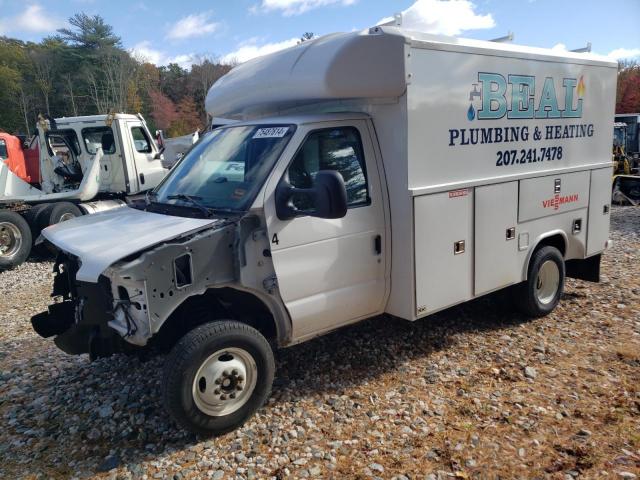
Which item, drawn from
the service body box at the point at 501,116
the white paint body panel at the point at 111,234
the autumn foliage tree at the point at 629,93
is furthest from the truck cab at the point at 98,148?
the autumn foliage tree at the point at 629,93

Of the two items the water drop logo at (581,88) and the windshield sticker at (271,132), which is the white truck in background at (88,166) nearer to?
the windshield sticker at (271,132)

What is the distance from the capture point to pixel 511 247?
208 inches

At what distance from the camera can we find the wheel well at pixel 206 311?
12.9ft

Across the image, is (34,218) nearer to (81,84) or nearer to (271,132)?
(271,132)

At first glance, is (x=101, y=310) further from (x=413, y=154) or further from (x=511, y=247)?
(x=511, y=247)

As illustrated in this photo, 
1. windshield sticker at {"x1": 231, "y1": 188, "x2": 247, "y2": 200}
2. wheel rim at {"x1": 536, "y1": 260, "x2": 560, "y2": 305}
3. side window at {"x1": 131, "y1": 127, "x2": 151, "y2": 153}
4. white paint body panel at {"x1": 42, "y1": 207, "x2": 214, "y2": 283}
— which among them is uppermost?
side window at {"x1": 131, "y1": 127, "x2": 151, "y2": 153}

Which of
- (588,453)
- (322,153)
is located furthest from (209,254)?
(588,453)

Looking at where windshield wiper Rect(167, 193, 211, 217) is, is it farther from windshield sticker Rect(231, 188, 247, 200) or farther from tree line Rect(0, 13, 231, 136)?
tree line Rect(0, 13, 231, 136)

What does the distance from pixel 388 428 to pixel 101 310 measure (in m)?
2.31

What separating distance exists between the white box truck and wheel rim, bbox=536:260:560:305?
21.4 inches

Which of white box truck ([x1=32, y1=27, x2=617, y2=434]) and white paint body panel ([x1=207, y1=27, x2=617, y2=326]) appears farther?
white paint body panel ([x1=207, y1=27, x2=617, y2=326])

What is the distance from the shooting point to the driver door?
391 centimetres

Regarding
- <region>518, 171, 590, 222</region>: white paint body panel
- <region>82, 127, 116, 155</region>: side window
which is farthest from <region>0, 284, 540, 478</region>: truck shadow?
<region>82, 127, 116, 155</region>: side window

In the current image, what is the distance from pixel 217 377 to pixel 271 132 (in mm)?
1958
